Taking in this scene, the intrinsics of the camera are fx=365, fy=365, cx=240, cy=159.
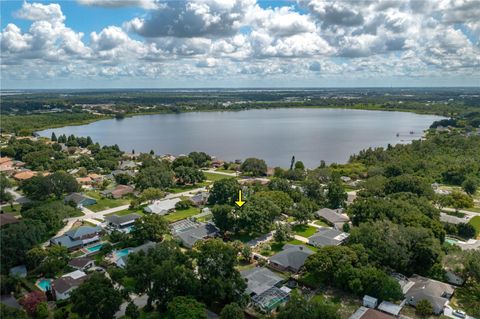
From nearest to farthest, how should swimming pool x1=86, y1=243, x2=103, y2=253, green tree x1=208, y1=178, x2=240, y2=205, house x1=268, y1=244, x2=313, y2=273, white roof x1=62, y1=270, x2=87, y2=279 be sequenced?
white roof x1=62, y1=270, x2=87, y2=279, house x1=268, y1=244, x2=313, y2=273, swimming pool x1=86, y1=243, x2=103, y2=253, green tree x1=208, y1=178, x2=240, y2=205

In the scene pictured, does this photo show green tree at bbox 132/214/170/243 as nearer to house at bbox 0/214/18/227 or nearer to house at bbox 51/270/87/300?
house at bbox 51/270/87/300

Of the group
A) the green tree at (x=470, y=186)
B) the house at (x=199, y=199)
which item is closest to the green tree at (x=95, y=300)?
the house at (x=199, y=199)

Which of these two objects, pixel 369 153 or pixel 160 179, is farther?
pixel 369 153

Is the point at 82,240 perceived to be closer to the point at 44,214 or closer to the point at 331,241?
the point at 44,214

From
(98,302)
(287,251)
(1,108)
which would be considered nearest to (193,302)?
(98,302)

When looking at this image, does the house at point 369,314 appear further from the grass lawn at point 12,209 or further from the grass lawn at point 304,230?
the grass lawn at point 12,209

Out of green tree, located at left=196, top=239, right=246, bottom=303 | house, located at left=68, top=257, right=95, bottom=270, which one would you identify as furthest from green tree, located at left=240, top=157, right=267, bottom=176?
green tree, located at left=196, top=239, right=246, bottom=303
